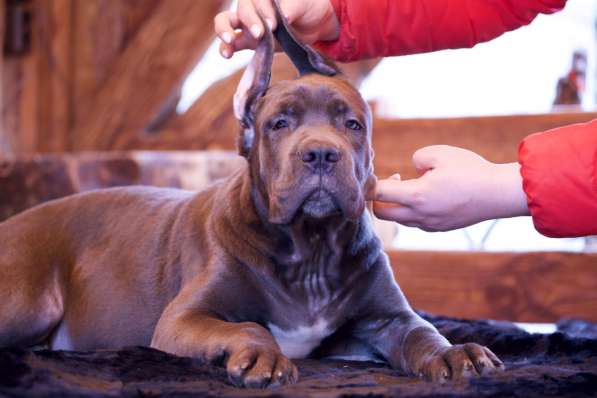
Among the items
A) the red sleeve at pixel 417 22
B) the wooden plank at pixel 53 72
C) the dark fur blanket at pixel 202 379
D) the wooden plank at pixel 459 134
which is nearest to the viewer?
the dark fur blanket at pixel 202 379

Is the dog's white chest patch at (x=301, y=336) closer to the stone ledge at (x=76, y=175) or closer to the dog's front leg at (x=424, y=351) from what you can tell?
the dog's front leg at (x=424, y=351)

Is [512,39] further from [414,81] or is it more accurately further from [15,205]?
[15,205]

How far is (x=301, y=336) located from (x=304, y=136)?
61cm

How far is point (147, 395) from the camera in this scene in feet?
5.51

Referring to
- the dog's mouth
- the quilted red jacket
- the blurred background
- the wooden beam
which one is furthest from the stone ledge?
the dog's mouth

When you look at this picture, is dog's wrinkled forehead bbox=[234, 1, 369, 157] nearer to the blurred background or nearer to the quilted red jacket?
the quilted red jacket

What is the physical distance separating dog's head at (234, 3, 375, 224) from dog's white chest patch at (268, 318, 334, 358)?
0.35 m

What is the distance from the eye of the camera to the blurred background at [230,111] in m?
4.40

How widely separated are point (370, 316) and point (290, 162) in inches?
23.0

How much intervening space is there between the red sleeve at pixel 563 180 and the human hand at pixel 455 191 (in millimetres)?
61

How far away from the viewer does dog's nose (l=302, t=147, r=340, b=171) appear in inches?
90.5

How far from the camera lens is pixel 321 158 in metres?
2.30

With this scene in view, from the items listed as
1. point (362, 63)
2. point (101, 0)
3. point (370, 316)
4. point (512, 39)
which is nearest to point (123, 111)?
point (101, 0)

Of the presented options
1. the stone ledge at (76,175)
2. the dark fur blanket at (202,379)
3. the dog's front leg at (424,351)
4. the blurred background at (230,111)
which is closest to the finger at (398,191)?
the dog's front leg at (424,351)
